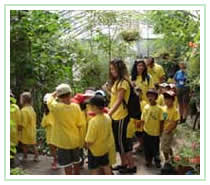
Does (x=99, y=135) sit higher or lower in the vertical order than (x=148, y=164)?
higher

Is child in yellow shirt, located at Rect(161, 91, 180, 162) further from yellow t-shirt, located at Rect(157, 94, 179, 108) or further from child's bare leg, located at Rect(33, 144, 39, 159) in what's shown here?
child's bare leg, located at Rect(33, 144, 39, 159)

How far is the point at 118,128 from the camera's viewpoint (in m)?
3.21

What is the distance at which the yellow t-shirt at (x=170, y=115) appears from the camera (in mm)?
3365

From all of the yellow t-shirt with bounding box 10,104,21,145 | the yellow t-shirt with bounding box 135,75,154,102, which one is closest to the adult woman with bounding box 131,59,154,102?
the yellow t-shirt with bounding box 135,75,154,102

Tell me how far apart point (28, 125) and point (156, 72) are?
1.00 m

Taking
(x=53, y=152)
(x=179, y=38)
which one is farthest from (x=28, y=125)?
(x=179, y=38)

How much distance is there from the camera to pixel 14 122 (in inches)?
121

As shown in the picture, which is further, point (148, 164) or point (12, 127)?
point (148, 164)

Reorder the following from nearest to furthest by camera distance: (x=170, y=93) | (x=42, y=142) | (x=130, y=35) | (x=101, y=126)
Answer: (x=101, y=126), (x=42, y=142), (x=170, y=93), (x=130, y=35)

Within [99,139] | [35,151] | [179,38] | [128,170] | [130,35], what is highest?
[130,35]

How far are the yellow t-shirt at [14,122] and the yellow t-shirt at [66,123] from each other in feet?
0.72

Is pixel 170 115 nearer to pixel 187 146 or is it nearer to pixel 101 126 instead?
pixel 187 146

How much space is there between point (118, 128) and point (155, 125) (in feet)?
1.01

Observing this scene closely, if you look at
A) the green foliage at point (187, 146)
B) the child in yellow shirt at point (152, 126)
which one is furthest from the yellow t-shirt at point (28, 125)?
the green foliage at point (187, 146)
